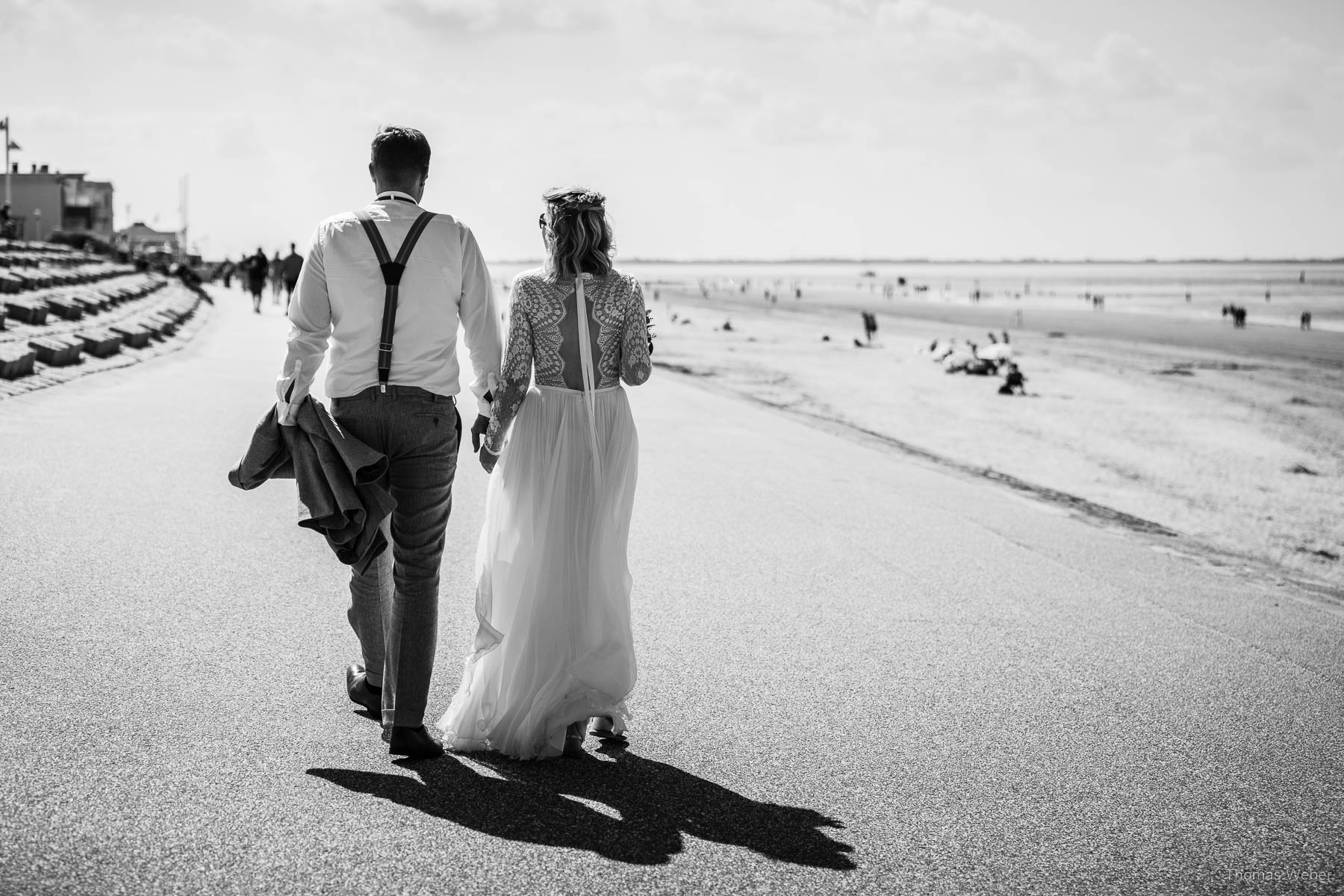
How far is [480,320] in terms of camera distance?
4.20 m

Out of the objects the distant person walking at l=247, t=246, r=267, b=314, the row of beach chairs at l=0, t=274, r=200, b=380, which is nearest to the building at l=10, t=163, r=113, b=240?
the distant person walking at l=247, t=246, r=267, b=314

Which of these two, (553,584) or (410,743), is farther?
(553,584)

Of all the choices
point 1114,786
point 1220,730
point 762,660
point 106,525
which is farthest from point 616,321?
point 106,525

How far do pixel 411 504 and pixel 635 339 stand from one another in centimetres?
103

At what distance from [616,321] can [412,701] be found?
1.54 meters

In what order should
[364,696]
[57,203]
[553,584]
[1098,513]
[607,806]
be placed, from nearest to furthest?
1. [607,806]
2. [553,584]
3. [364,696]
4. [1098,513]
5. [57,203]

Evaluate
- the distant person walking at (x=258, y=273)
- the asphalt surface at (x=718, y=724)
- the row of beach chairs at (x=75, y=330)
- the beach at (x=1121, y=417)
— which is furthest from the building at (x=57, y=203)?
the asphalt surface at (x=718, y=724)

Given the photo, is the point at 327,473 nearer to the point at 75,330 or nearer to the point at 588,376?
the point at 588,376

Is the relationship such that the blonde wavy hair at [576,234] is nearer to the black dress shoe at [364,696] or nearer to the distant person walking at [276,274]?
the black dress shoe at [364,696]

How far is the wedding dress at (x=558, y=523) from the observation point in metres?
4.29

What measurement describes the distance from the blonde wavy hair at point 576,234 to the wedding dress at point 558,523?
51 mm

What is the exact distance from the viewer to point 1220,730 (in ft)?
15.7

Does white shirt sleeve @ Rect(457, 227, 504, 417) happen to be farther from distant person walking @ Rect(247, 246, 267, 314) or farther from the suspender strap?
distant person walking @ Rect(247, 246, 267, 314)

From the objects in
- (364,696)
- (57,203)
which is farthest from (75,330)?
(57,203)
